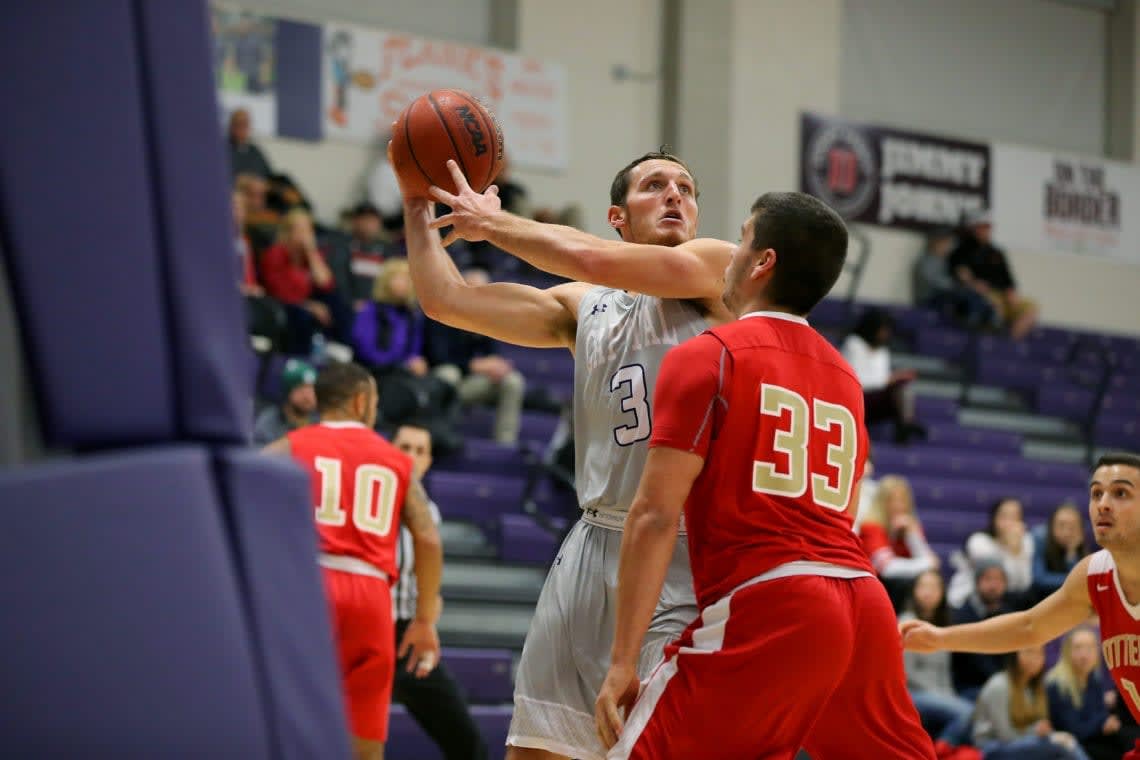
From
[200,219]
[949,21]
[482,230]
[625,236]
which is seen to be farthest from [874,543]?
[949,21]

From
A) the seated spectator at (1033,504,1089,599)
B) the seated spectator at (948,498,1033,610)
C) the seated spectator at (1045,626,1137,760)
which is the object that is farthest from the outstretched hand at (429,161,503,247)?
the seated spectator at (948,498,1033,610)

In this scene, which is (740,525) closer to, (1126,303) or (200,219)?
(200,219)

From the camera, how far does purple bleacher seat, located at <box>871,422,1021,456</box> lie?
13.9 m

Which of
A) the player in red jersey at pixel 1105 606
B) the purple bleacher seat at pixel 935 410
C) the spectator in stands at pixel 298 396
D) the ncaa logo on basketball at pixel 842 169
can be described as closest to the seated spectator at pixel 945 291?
the ncaa logo on basketball at pixel 842 169

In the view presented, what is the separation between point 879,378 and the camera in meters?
13.0

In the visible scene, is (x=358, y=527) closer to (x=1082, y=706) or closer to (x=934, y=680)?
(x=934, y=680)

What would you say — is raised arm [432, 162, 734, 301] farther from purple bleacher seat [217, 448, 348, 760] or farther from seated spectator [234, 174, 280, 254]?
seated spectator [234, 174, 280, 254]

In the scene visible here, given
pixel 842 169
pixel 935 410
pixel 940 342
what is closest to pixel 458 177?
pixel 935 410

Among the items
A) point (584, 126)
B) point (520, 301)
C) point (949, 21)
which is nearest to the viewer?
point (520, 301)

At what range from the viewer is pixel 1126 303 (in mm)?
18391

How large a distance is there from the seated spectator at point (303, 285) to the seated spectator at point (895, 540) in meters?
4.11

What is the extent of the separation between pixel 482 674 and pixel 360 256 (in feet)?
14.6

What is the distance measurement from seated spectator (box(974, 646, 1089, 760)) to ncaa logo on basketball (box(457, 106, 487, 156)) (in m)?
5.78

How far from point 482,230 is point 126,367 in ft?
6.61
